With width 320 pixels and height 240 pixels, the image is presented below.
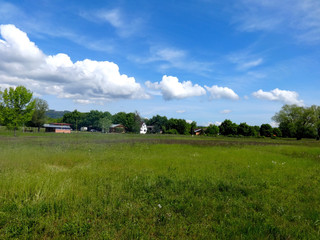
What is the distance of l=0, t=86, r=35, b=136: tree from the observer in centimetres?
4283

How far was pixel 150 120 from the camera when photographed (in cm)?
14688

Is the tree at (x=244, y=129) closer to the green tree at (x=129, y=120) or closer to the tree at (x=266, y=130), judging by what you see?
the tree at (x=266, y=130)

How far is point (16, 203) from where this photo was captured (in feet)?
17.4

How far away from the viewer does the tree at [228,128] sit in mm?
106894

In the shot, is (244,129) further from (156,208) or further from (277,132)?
(156,208)

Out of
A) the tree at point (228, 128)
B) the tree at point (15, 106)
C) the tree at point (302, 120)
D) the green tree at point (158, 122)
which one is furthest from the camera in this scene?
the green tree at point (158, 122)

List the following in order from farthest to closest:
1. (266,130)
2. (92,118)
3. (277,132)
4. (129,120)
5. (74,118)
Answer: (74,118)
(92,118)
(129,120)
(266,130)
(277,132)

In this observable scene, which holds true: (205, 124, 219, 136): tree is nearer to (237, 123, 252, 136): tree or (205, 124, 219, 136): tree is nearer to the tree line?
the tree line

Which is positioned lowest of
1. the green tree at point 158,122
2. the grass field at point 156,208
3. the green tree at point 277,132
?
the grass field at point 156,208

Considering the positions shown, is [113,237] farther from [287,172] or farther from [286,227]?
[287,172]

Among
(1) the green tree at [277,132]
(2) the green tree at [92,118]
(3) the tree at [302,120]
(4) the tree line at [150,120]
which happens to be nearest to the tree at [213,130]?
(4) the tree line at [150,120]

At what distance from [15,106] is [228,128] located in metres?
101

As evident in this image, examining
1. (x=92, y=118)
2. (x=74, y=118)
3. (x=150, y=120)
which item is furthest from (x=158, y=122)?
(x=74, y=118)

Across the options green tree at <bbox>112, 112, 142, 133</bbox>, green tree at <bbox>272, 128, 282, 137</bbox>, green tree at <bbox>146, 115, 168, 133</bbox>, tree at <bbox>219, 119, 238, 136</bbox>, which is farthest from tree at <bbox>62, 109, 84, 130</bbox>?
green tree at <bbox>272, 128, 282, 137</bbox>
